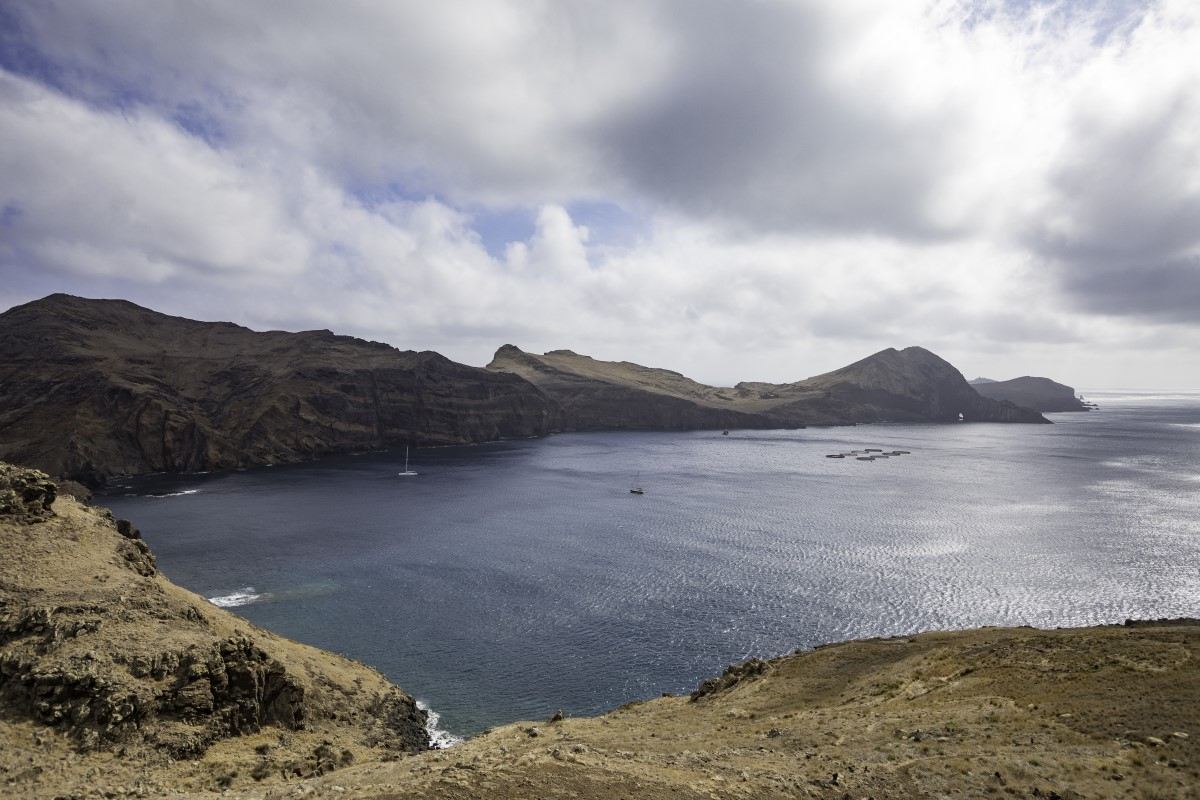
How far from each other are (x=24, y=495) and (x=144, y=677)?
21246 mm

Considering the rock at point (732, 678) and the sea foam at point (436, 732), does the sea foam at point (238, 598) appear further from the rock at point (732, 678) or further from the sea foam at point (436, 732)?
the rock at point (732, 678)

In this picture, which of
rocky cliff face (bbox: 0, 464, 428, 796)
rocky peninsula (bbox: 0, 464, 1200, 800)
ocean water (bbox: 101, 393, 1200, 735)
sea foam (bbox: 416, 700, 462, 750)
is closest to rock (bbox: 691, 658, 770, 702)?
rocky peninsula (bbox: 0, 464, 1200, 800)

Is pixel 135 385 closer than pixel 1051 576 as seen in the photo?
No

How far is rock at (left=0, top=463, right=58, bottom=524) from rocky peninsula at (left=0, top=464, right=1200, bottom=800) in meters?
0.15

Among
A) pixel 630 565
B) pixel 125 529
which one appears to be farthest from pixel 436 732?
pixel 630 565

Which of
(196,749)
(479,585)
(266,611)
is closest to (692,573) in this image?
(479,585)

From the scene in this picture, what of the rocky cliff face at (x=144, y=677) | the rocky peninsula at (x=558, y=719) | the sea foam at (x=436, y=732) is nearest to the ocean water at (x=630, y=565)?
the sea foam at (x=436, y=732)

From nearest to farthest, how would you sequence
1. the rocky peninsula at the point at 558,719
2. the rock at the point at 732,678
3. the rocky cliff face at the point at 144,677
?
the rocky peninsula at the point at 558,719 → the rocky cliff face at the point at 144,677 → the rock at the point at 732,678

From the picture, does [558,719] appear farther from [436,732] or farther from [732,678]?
[436,732]

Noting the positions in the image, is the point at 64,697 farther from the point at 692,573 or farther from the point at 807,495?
the point at 807,495

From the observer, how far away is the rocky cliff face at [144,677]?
29516mm

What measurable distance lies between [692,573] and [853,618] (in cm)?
2147

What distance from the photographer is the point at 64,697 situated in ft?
97.5

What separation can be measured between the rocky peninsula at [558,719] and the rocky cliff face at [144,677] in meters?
0.11
